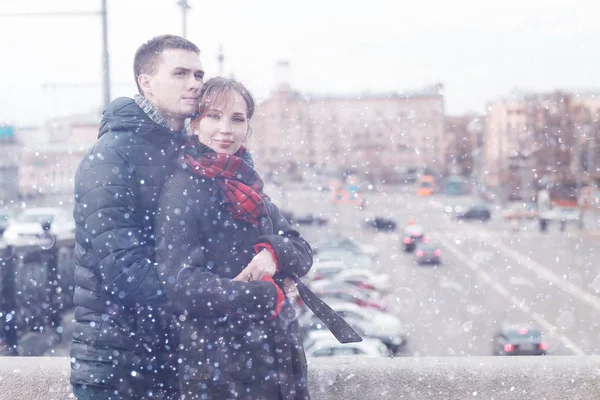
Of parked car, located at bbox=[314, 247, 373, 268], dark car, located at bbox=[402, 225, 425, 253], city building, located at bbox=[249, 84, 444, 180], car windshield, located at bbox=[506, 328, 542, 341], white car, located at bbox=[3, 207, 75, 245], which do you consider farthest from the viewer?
city building, located at bbox=[249, 84, 444, 180]

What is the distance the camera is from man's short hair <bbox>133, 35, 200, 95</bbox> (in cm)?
182

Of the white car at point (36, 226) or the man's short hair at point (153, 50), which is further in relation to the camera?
the white car at point (36, 226)

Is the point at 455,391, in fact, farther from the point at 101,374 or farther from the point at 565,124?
the point at 565,124

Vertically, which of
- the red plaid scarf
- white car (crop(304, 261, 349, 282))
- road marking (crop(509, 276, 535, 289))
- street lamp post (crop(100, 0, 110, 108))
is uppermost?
street lamp post (crop(100, 0, 110, 108))

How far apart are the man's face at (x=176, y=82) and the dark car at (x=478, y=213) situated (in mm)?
42889

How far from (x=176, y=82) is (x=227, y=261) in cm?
49

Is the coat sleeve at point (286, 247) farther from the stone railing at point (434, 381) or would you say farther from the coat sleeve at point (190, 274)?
the stone railing at point (434, 381)

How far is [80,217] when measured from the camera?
174cm

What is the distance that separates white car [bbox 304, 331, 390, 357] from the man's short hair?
26.5ft

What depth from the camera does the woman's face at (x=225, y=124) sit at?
1734 mm

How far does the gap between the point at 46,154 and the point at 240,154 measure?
28963mm

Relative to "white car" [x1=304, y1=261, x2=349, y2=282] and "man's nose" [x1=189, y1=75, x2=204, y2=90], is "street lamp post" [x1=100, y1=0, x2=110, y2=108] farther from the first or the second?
"white car" [x1=304, y1=261, x2=349, y2=282]

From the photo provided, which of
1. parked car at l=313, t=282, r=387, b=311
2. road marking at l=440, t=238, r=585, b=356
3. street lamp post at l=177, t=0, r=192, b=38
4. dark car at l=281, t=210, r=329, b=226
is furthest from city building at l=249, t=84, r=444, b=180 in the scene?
street lamp post at l=177, t=0, r=192, b=38

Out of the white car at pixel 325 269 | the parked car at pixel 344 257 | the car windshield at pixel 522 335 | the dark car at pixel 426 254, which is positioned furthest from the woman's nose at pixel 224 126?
the dark car at pixel 426 254
